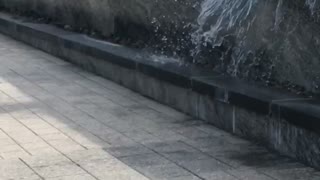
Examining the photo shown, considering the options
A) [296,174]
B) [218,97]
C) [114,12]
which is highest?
[114,12]

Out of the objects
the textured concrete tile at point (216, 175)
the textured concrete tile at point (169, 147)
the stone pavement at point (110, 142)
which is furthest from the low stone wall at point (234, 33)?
the textured concrete tile at point (216, 175)

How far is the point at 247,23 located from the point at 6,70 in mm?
4055

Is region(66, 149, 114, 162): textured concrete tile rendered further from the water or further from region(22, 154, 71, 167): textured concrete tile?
the water

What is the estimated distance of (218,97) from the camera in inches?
243

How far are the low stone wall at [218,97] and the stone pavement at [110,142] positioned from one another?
0.11m

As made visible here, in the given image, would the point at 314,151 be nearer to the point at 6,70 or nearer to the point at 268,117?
the point at 268,117

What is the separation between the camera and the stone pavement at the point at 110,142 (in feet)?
16.3

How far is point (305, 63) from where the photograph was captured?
5781 millimetres

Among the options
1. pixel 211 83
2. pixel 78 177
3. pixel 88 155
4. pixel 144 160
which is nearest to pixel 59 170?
pixel 78 177

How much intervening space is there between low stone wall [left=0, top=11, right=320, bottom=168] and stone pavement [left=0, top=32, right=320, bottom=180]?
4.3 inches

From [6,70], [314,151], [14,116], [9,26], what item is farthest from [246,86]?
[9,26]

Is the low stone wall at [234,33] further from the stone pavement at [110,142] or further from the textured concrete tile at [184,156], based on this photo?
the textured concrete tile at [184,156]

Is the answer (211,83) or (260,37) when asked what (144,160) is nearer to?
(211,83)

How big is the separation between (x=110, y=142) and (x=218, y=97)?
44.4 inches
